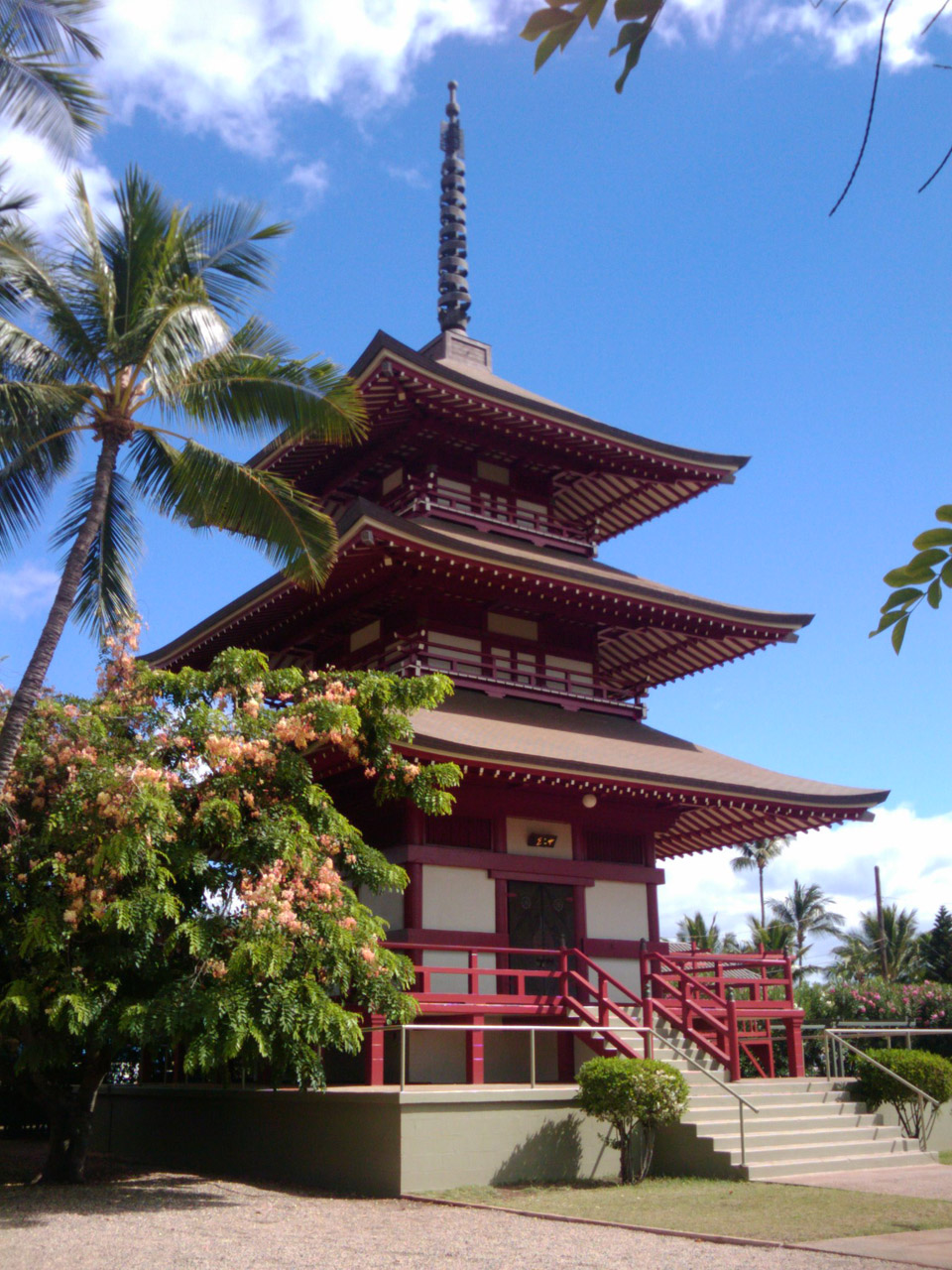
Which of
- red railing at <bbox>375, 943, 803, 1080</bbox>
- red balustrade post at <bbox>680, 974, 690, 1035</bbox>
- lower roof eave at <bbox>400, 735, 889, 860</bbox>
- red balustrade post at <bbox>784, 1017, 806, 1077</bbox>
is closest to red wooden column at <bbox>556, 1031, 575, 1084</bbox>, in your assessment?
red railing at <bbox>375, 943, 803, 1080</bbox>

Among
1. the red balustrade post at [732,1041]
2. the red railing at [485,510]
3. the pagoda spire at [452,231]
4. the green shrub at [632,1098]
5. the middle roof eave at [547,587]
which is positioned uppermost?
the pagoda spire at [452,231]

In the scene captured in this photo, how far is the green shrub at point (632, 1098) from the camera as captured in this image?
14.4 m

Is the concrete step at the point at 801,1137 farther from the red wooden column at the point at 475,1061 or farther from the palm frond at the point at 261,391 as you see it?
the palm frond at the point at 261,391

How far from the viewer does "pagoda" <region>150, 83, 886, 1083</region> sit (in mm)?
17859

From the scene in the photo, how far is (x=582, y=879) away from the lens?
19562 millimetres

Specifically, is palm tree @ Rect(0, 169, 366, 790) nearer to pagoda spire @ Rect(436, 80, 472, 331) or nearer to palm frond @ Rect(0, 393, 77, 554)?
palm frond @ Rect(0, 393, 77, 554)

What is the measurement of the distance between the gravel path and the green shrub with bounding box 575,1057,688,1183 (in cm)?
237

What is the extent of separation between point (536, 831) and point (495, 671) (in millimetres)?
3216

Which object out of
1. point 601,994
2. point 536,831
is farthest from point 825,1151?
point 536,831

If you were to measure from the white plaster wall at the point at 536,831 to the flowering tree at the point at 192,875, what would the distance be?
12.7 feet

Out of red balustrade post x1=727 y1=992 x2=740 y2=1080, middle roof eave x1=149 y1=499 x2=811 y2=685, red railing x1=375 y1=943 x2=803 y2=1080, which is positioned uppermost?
middle roof eave x1=149 y1=499 x2=811 y2=685

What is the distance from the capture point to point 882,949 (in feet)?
197

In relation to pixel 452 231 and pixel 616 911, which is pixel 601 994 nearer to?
pixel 616 911

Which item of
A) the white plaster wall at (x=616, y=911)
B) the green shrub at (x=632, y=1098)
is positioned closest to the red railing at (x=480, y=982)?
the white plaster wall at (x=616, y=911)
